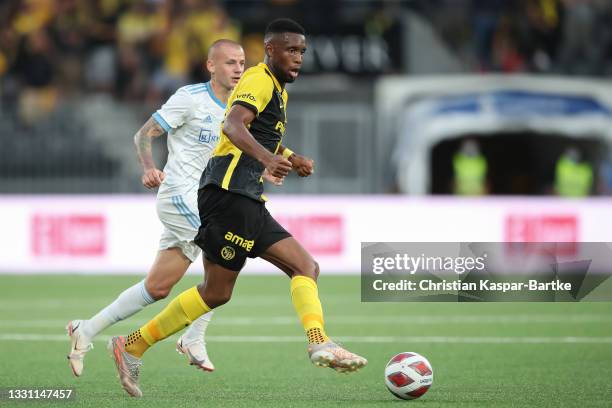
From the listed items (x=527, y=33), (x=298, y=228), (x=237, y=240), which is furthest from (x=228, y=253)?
(x=527, y=33)

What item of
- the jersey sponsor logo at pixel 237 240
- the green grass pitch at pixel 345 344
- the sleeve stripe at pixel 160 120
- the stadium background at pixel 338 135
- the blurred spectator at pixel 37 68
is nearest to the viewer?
the jersey sponsor logo at pixel 237 240

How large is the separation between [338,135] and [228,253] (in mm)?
13023

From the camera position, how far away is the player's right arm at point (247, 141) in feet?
22.7

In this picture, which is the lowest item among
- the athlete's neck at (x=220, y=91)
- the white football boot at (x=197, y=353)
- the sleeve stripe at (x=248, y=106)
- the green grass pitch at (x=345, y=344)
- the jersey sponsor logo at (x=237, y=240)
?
the green grass pitch at (x=345, y=344)

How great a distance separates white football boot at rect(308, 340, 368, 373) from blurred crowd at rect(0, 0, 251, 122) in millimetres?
14671

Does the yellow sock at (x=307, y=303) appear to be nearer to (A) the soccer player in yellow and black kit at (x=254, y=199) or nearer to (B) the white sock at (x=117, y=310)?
(A) the soccer player in yellow and black kit at (x=254, y=199)

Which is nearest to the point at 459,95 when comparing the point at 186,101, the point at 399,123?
the point at 399,123

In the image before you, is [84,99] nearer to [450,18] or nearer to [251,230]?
[450,18]

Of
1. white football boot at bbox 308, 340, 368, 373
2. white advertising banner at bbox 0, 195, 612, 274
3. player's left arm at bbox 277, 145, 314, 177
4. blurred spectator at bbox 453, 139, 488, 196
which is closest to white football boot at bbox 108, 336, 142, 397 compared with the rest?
white football boot at bbox 308, 340, 368, 373


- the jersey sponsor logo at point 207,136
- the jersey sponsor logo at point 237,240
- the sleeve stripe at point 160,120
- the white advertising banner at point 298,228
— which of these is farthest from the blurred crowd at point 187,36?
the jersey sponsor logo at point 237,240

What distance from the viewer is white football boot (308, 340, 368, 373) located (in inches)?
272

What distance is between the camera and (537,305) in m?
14.7

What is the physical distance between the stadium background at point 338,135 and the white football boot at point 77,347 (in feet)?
12.2

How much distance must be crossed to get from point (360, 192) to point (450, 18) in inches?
176
